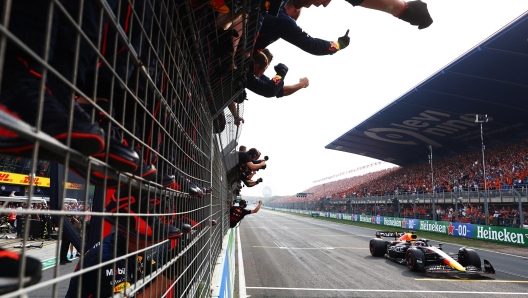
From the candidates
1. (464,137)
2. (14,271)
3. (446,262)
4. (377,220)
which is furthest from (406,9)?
(464,137)

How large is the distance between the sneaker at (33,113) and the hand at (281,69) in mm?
2784

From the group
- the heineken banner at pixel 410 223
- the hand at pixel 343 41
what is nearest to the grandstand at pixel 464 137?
the heineken banner at pixel 410 223

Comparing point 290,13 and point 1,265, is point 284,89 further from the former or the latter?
point 1,265

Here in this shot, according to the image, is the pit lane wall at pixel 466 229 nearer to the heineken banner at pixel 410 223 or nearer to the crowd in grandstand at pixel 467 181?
the heineken banner at pixel 410 223

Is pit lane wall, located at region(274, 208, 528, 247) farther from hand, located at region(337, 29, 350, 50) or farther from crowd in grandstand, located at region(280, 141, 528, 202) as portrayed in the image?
hand, located at region(337, 29, 350, 50)

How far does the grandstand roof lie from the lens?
1721cm

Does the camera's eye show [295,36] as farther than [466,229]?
No

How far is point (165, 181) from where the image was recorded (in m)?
1.33

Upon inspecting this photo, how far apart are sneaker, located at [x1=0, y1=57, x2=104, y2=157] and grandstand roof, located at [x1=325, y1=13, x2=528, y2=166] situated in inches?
710

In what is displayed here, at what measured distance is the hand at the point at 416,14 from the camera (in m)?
2.26

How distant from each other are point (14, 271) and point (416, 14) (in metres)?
2.35

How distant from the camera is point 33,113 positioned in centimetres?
66

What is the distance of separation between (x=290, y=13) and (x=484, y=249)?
14195 mm

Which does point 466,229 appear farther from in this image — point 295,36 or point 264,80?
point 295,36
